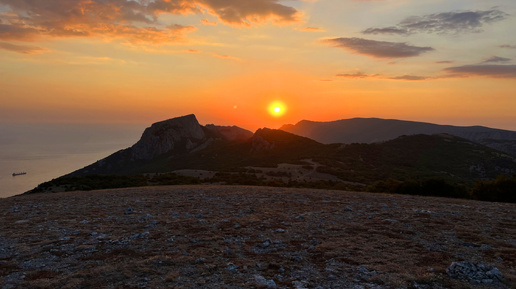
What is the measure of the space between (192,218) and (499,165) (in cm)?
17130

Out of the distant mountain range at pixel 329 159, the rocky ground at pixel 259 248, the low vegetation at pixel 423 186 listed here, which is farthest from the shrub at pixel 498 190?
the distant mountain range at pixel 329 159

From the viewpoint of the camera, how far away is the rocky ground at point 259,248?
7629 millimetres

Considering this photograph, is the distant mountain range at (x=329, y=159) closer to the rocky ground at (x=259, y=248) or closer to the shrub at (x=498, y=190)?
the shrub at (x=498, y=190)

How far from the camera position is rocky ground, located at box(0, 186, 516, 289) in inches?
300

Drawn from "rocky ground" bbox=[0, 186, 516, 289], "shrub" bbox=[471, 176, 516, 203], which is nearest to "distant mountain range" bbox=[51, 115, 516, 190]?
"shrub" bbox=[471, 176, 516, 203]

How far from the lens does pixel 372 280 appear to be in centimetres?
752

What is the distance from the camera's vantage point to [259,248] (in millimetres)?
10352

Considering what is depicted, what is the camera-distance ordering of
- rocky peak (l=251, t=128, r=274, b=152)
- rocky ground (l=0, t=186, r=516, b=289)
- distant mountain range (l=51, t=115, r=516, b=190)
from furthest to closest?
rocky peak (l=251, t=128, r=274, b=152) → distant mountain range (l=51, t=115, r=516, b=190) → rocky ground (l=0, t=186, r=516, b=289)

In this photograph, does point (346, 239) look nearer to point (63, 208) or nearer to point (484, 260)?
point (484, 260)

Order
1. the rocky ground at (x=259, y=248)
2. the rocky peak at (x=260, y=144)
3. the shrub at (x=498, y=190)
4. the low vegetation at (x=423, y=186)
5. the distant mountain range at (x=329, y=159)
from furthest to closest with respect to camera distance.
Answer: the rocky peak at (x=260, y=144), the distant mountain range at (x=329, y=159), the low vegetation at (x=423, y=186), the shrub at (x=498, y=190), the rocky ground at (x=259, y=248)

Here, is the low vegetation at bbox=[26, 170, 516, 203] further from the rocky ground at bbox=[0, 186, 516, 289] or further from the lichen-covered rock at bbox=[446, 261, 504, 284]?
the lichen-covered rock at bbox=[446, 261, 504, 284]

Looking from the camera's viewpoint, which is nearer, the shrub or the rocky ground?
the rocky ground

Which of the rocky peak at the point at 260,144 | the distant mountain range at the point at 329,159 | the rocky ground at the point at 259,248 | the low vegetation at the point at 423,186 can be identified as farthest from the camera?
the rocky peak at the point at 260,144

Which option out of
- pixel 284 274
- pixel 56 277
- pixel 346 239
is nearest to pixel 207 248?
pixel 284 274
